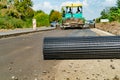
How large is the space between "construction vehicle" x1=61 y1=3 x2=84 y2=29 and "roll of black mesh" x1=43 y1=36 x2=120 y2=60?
46.5 m

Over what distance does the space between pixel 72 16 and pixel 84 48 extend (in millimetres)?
47827

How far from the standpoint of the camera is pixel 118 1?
60906 mm

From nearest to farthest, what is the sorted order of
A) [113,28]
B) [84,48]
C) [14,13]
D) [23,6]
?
[84,48]
[113,28]
[14,13]
[23,6]

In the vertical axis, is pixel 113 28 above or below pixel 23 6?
below

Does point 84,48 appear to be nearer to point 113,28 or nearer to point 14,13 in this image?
point 113,28

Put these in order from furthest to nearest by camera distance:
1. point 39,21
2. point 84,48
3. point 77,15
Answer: point 39,21, point 77,15, point 84,48

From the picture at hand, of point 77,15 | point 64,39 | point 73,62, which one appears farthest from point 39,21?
point 64,39

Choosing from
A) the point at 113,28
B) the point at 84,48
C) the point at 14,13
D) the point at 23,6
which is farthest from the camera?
the point at 23,6

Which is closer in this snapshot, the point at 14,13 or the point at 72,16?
the point at 72,16

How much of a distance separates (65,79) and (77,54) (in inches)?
172

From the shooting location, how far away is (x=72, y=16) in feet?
172

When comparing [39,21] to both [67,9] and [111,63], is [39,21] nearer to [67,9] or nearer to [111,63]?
[67,9]

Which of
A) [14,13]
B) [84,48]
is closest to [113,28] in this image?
[14,13]

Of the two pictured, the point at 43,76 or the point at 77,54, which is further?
the point at 43,76
